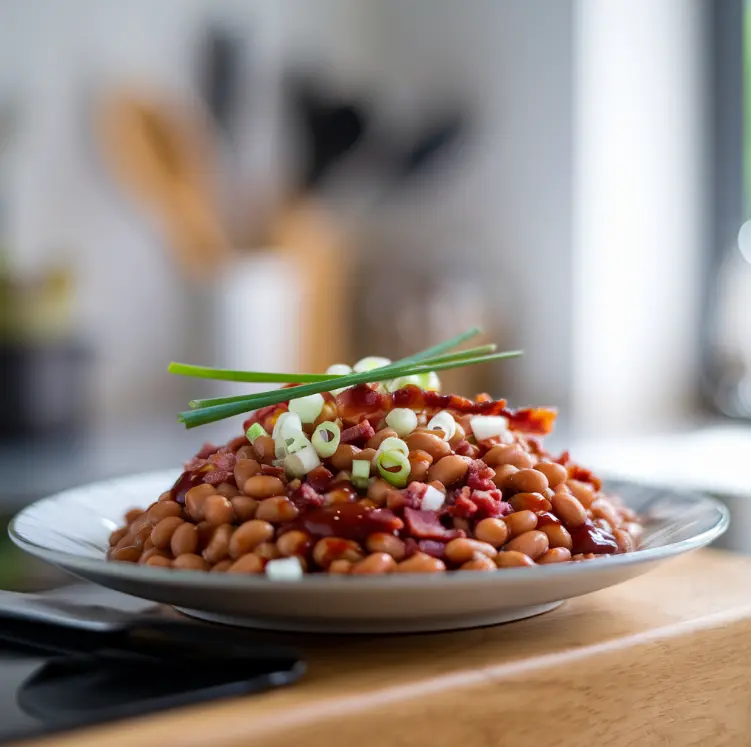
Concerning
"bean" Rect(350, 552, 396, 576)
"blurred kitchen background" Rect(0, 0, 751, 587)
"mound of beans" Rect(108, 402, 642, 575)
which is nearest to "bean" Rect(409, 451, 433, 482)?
"mound of beans" Rect(108, 402, 642, 575)

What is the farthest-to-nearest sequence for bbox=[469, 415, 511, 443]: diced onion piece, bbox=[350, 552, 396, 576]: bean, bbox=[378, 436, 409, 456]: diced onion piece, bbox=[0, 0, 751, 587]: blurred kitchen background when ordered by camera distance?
bbox=[0, 0, 751, 587]: blurred kitchen background → bbox=[469, 415, 511, 443]: diced onion piece → bbox=[378, 436, 409, 456]: diced onion piece → bbox=[350, 552, 396, 576]: bean

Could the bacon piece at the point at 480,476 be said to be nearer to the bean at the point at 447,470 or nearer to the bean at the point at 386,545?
the bean at the point at 447,470

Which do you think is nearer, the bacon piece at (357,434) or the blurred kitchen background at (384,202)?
the bacon piece at (357,434)

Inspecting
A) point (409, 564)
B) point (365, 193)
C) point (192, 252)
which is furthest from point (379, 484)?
point (365, 193)

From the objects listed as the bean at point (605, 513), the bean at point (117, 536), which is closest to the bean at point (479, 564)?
the bean at point (605, 513)

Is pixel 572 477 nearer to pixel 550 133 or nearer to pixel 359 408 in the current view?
pixel 359 408

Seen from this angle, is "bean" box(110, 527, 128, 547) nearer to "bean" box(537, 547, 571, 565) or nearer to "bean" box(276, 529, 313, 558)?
"bean" box(276, 529, 313, 558)
